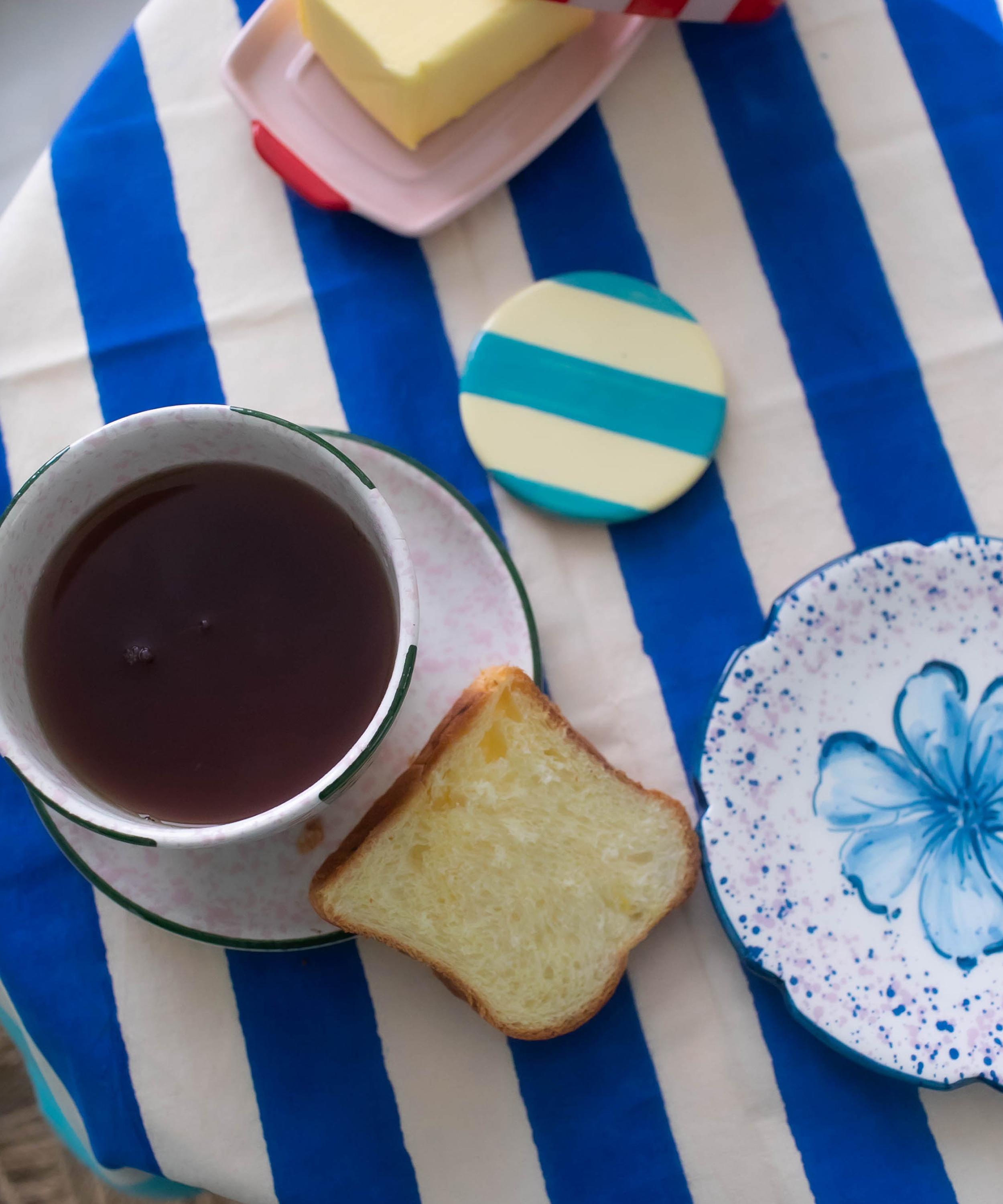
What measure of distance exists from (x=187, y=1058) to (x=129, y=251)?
2.07ft

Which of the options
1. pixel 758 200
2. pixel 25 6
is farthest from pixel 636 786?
pixel 25 6

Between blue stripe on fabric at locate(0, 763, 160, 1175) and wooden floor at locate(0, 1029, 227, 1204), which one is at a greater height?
blue stripe on fabric at locate(0, 763, 160, 1175)

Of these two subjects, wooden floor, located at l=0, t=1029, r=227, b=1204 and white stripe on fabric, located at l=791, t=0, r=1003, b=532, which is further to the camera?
wooden floor, located at l=0, t=1029, r=227, b=1204

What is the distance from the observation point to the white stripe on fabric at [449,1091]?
2.27 feet

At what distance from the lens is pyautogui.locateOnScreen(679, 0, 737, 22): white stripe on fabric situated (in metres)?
0.70

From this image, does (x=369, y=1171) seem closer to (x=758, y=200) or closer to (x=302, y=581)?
(x=302, y=581)

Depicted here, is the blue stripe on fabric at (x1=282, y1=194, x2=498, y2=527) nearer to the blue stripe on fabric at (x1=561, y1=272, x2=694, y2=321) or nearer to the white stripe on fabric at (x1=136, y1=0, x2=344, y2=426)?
the white stripe on fabric at (x1=136, y1=0, x2=344, y2=426)

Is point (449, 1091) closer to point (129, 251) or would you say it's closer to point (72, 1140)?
point (72, 1140)

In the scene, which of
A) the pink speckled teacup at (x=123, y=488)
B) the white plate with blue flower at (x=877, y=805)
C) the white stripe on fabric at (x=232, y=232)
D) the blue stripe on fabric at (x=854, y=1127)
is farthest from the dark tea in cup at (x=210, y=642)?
the blue stripe on fabric at (x=854, y=1127)

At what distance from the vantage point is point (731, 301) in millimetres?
762

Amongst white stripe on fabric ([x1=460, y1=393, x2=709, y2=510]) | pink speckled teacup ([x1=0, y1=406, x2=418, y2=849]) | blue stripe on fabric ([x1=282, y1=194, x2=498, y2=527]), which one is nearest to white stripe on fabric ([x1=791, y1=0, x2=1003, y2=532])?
white stripe on fabric ([x1=460, y1=393, x2=709, y2=510])

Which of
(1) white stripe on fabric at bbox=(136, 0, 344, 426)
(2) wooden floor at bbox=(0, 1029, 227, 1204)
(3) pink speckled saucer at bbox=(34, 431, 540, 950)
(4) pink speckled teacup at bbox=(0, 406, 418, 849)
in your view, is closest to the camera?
(4) pink speckled teacup at bbox=(0, 406, 418, 849)

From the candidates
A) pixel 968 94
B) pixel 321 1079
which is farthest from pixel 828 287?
pixel 321 1079

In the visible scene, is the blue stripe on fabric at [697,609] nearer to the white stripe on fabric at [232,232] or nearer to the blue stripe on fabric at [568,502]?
the blue stripe on fabric at [568,502]
